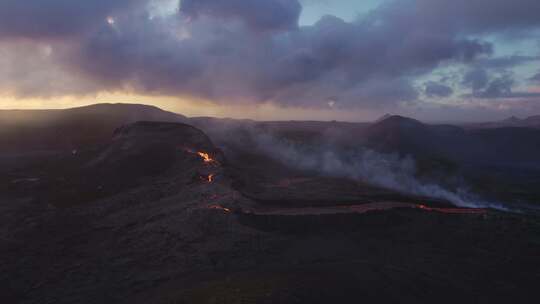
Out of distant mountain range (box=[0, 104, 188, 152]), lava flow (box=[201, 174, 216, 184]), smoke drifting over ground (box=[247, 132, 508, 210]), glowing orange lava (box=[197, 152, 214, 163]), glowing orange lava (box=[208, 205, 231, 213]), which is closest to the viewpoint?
glowing orange lava (box=[208, 205, 231, 213])

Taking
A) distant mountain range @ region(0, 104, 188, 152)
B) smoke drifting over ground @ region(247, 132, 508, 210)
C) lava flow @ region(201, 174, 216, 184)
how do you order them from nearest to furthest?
lava flow @ region(201, 174, 216, 184)
smoke drifting over ground @ region(247, 132, 508, 210)
distant mountain range @ region(0, 104, 188, 152)

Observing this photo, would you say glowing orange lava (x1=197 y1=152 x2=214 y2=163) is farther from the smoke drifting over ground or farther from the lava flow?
the smoke drifting over ground

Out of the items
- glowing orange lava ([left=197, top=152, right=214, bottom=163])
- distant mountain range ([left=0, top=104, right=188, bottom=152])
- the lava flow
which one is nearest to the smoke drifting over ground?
glowing orange lava ([left=197, top=152, right=214, bottom=163])

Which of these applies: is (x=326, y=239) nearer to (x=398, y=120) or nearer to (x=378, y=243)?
(x=378, y=243)

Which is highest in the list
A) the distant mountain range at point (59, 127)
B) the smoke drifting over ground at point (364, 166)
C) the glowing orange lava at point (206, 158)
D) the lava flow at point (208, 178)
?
the distant mountain range at point (59, 127)

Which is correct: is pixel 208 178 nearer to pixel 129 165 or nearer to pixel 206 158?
pixel 206 158

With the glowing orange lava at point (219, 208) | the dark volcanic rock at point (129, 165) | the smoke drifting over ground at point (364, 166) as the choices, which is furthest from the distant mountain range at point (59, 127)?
the glowing orange lava at point (219, 208)

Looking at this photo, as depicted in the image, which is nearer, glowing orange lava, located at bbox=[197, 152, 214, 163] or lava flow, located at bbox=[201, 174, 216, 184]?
lava flow, located at bbox=[201, 174, 216, 184]

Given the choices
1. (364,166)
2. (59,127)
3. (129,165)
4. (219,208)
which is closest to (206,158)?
(129,165)

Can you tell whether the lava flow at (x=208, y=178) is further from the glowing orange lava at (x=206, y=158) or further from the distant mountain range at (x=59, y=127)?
the distant mountain range at (x=59, y=127)
